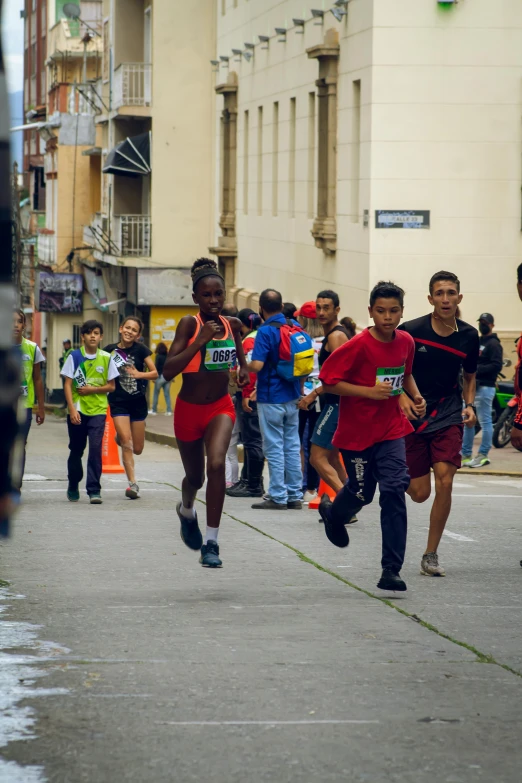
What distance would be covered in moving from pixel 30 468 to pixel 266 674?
12.0 m

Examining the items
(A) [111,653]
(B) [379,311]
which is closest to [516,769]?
(A) [111,653]

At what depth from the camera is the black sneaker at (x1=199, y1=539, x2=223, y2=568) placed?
8875 millimetres

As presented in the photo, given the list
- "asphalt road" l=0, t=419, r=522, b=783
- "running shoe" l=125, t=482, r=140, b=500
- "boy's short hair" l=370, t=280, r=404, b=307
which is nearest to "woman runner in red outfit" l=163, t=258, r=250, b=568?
"asphalt road" l=0, t=419, r=522, b=783

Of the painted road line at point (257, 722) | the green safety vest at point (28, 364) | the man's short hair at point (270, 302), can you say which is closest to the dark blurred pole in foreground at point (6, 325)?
the painted road line at point (257, 722)

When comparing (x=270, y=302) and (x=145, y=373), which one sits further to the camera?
(x=145, y=373)

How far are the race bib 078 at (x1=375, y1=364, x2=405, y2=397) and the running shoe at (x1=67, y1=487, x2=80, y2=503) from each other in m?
5.99

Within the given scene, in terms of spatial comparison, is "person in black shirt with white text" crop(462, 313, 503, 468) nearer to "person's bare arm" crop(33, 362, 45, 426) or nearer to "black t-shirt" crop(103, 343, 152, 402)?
"black t-shirt" crop(103, 343, 152, 402)

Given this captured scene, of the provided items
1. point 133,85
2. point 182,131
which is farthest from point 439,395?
point 133,85

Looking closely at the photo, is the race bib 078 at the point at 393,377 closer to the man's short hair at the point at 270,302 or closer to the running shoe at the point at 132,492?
the man's short hair at the point at 270,302

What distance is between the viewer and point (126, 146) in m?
42.1

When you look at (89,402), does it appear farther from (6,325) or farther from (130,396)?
(6,325)

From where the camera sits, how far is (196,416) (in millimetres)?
8859

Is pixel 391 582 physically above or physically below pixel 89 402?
below

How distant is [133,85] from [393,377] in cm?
3533
